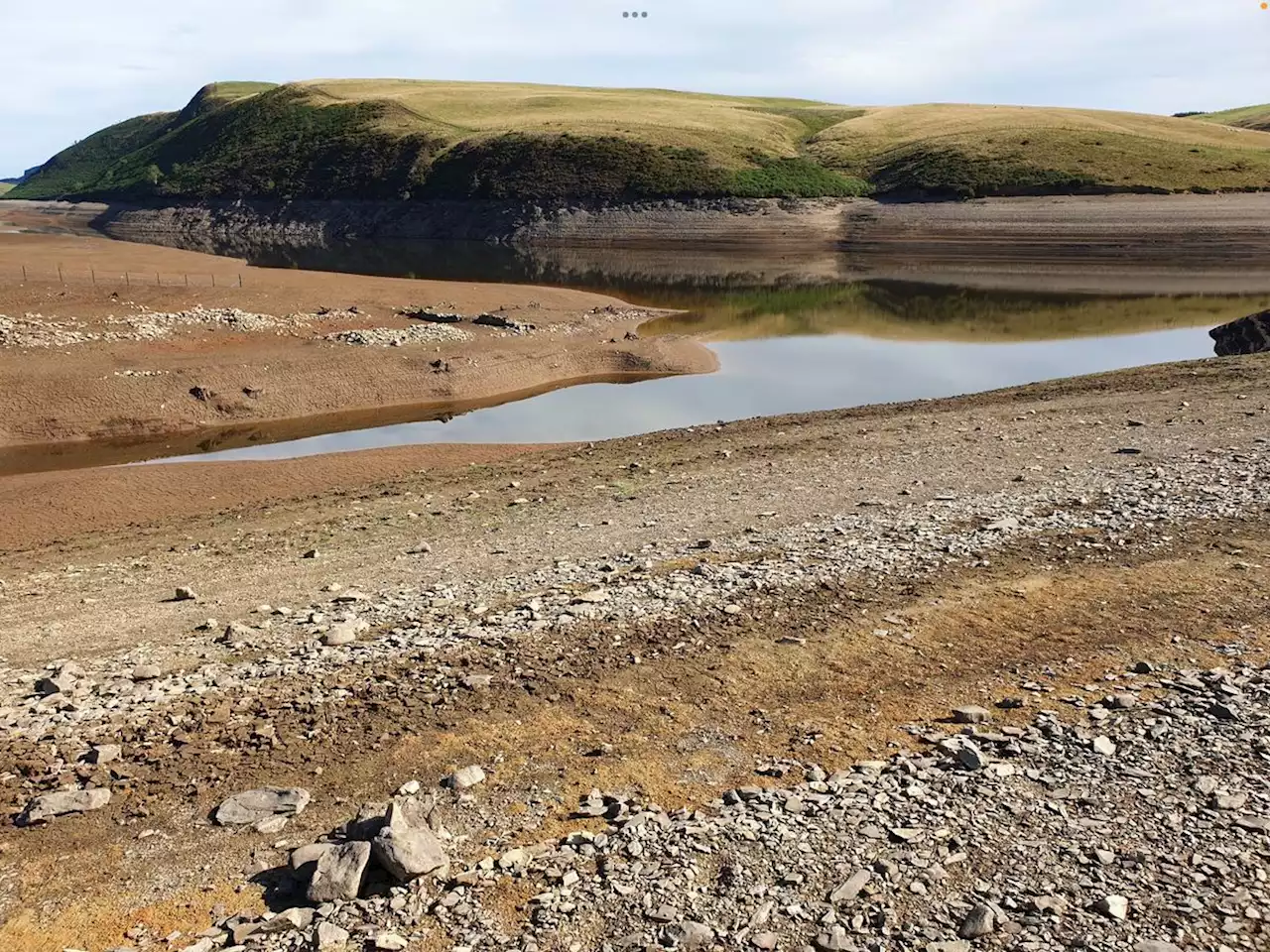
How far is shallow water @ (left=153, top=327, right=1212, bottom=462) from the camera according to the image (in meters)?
31.0

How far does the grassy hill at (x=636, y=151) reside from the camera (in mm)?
98125

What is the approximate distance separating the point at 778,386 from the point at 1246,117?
176m

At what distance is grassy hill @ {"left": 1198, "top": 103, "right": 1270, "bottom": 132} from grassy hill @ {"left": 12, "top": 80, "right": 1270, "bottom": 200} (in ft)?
108

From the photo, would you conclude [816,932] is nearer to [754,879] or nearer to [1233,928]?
[754,879]

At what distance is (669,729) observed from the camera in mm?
9656

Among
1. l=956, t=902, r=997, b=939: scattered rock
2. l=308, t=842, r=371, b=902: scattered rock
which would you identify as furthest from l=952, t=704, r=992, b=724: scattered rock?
l=308, t=842, r=371, b=902: scattered rock

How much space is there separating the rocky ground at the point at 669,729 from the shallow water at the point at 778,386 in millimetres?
13303

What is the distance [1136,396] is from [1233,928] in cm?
2210

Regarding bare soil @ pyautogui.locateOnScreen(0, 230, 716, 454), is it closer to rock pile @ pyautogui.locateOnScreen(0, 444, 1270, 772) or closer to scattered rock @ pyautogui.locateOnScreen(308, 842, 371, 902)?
rock pile @ pyautogui.locateOnScreen(0, 444, 1270, 772)

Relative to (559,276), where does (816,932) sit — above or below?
below

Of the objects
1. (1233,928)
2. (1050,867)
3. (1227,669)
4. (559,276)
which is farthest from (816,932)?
(559,276)

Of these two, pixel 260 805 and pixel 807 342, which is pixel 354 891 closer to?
pixel 260 805

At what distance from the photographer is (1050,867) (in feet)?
23.7

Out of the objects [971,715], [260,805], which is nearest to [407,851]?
[260,805]
